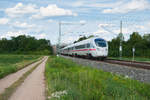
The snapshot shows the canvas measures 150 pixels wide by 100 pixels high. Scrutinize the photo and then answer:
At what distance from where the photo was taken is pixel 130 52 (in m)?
50.3

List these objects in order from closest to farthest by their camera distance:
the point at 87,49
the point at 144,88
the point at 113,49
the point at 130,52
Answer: the point at 144,88 → the point at 87,49 → the point at 130,52 → the point at 113,49

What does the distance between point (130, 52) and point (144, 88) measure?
4042cm

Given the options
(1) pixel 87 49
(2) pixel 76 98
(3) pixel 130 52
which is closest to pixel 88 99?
(2) pixel 76 98

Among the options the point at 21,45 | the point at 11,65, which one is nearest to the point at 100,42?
the point at 11,65

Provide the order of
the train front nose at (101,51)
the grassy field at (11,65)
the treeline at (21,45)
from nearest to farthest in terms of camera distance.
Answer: the grassy field at (11,65) → the train front nose at (101,51) → the treeline at (21,45)

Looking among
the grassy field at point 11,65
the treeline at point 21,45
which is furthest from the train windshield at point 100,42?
the treeline at point 21,45

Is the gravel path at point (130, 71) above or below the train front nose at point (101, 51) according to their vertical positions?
below

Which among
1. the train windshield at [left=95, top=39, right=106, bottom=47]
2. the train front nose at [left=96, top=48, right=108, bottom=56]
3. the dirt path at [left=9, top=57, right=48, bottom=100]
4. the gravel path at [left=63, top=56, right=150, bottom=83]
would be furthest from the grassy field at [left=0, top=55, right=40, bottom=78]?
the train windshield at [left=95, top=39, right=106, bottom=47]

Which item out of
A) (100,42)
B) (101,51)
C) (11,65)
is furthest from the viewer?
(100,42)

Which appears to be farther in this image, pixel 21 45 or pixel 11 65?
pixel 21 45

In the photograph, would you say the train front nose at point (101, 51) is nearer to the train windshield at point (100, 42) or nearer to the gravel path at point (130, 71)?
the train windshield at point (100, 42)

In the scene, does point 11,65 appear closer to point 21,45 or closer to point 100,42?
point 100,42

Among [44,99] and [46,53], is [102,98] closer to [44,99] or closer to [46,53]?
[44,99]

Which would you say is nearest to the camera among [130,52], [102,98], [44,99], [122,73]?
[102,98]
